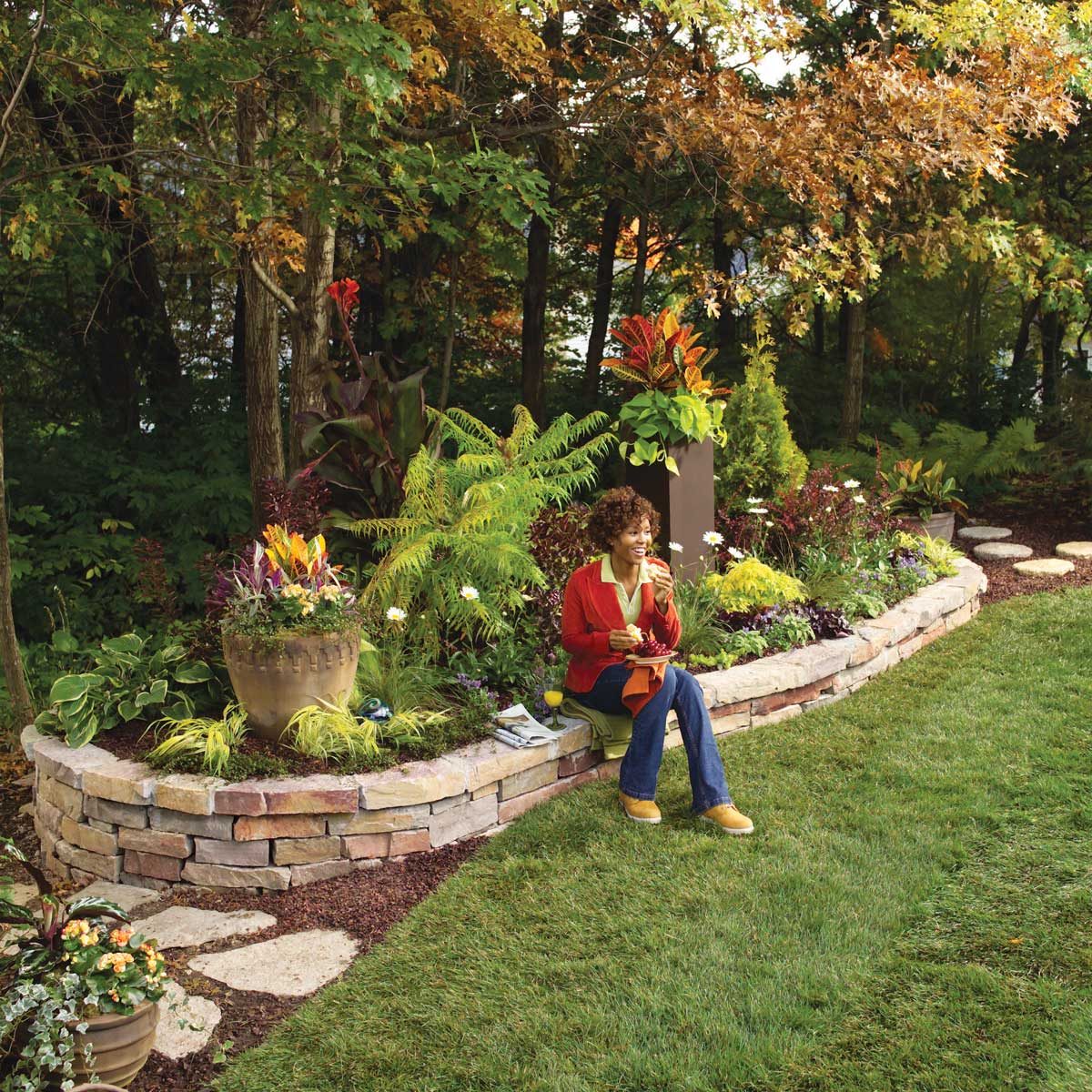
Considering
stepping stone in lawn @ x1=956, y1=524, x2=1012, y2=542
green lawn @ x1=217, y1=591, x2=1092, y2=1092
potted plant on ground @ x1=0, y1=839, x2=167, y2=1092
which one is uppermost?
stepping stone in lawn @ x1=956, y1=524, x2=1012, y2=542

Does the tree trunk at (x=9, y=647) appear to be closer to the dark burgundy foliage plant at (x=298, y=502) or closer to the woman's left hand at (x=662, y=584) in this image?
the dark burgundy foliage plant at (x=298, y=502)

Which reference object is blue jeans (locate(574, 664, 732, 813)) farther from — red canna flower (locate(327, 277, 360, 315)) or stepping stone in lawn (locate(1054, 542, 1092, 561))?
stepping stone in lawn (locate(1054, 542, 1092, 561))

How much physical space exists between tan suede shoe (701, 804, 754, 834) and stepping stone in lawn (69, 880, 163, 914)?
1.98 m

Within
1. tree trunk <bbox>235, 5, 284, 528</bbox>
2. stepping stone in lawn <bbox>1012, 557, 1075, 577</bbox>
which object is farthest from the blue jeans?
stepping stone in lawn <bbox>1012, 557, 1075, 577</bbox>

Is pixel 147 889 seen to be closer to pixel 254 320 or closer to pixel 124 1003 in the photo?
pixel 124 1003

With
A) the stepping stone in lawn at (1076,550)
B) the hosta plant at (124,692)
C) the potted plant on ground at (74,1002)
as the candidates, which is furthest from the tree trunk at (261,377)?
the stepping stone in lawn at (1076,550)

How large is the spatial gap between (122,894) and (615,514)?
2.25 meters

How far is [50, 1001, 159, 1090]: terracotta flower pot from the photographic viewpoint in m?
2.58

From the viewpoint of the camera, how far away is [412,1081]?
2.67m

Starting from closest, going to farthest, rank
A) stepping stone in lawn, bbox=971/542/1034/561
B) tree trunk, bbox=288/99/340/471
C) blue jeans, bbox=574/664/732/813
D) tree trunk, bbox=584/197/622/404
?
blue jeans, bbox=574/664/732/813 < tree trunk, bbox=288/99/340/471 < stepping stone in lawn, bbox=971/542/1034/561 < tree trunk, bbox=584/197/622/404

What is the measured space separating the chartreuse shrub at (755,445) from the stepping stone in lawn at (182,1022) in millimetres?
4515

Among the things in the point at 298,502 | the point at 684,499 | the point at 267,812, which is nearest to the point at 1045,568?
the point at 684,499

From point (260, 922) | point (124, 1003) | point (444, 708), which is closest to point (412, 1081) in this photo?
point (124, 1003)

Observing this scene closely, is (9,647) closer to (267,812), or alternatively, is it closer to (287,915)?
(267,812)
